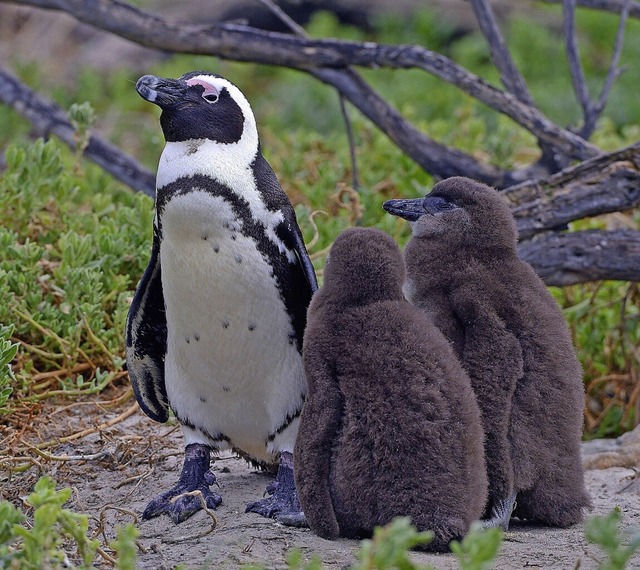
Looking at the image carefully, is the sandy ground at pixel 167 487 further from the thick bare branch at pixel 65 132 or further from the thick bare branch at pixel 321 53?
the thick bare branch at pixel 65 132

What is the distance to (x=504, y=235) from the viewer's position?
3.87 meters

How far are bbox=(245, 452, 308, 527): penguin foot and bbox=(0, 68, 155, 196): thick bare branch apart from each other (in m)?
2.94

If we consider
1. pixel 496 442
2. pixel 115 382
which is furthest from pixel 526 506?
pixel 115 382

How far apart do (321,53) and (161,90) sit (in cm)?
242

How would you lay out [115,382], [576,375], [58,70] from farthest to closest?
[58,70] < [115,382] < [576,375]

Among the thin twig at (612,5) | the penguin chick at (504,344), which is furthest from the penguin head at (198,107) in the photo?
the thin twig at (612,5)

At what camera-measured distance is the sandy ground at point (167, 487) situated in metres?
3.57

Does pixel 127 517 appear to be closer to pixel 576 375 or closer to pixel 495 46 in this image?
pixel 576 375

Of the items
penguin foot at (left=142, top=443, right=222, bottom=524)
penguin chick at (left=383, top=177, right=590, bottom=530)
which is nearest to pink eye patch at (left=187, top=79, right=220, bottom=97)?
penguin chick at (left=383, top=177, right=590, bottom=530)

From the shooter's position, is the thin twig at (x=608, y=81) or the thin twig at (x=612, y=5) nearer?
the thin twig at (x=608, y=81)

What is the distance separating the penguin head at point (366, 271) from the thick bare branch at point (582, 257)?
6.16 ft

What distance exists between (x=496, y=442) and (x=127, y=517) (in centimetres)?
138

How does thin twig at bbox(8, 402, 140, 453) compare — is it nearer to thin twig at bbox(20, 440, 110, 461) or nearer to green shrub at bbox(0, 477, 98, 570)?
thin twig at bbox(20, 440, 110, 461)

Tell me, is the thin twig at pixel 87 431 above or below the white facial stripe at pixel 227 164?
below
